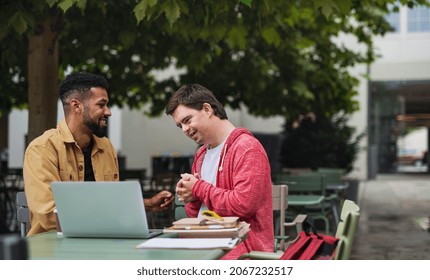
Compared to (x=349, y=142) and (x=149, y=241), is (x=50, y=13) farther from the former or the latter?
(x=349, y=142)

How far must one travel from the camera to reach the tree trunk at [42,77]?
6129 mm

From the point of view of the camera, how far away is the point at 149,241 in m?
2.45

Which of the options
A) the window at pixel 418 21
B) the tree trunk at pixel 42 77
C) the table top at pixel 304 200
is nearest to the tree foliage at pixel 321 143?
the table top at pixel 304 200

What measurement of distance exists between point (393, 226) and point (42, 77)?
683cm

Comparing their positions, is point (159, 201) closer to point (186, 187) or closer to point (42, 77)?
point (186, 187)

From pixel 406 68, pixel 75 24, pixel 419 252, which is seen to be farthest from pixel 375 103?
pixel 75 24

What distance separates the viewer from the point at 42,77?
20.2ft

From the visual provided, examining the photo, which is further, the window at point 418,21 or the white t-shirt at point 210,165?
the window at point 418,21

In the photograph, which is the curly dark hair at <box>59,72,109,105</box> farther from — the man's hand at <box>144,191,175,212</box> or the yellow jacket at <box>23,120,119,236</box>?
the man's hand at <box>144,191,175,212</box>

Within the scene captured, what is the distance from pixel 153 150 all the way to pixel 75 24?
16758 mm

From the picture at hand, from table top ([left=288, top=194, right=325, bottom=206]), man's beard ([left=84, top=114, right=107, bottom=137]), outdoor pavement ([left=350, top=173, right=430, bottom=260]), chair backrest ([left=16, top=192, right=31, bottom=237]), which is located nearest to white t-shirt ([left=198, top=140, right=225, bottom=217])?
man's beard ([left=84, top=114, right=107, bottom=137])

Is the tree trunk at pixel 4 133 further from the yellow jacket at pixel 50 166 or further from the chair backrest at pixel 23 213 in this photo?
the yellow jacket at pixel 50 166

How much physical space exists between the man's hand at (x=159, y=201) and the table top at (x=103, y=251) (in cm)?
65

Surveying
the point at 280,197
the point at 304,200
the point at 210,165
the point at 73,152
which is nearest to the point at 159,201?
the point at 210,165
